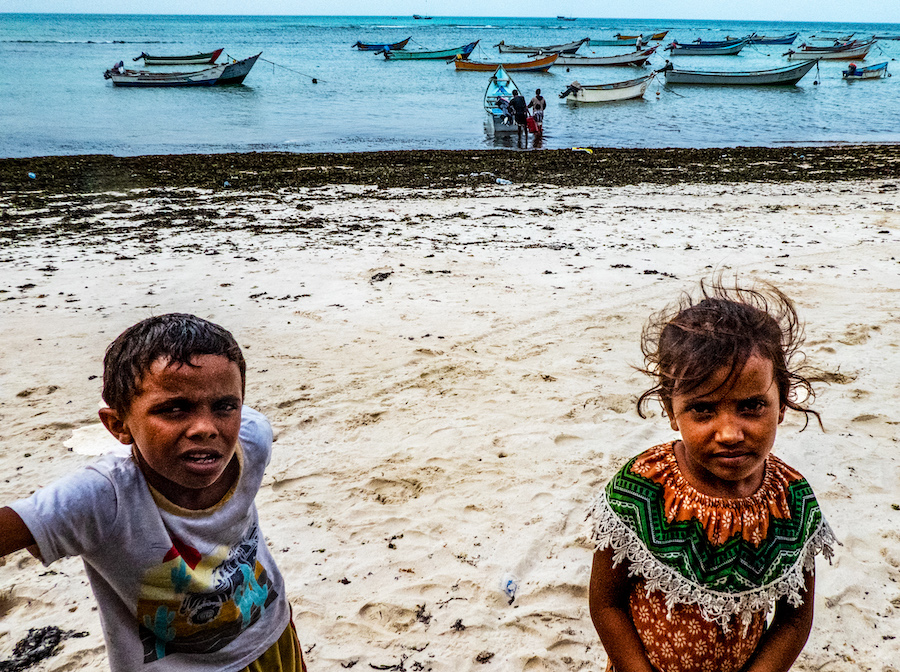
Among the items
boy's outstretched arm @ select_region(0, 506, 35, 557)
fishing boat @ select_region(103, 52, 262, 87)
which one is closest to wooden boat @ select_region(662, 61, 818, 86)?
fishing boat @ select_region(103, 52, 262, 87)

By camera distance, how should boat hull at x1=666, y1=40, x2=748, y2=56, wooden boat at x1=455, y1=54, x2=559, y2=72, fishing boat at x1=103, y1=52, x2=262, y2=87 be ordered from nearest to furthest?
fishing boat at x1=103, y1=52, x2=262, y2=87 → wooden boat at x1=455, y1=54, x2=559, y2=72 → boat hull at x1=666, y1=40, x2=748, y2=56

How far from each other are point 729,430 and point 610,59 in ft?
161

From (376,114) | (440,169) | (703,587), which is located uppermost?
(376,114)

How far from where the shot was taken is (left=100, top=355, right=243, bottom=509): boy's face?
1372 millimetres

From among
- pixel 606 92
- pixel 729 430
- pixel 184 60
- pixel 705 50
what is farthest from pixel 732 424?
pixel 705 50

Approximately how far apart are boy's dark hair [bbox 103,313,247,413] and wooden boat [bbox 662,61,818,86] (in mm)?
35644

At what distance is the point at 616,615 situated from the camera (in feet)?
5.00

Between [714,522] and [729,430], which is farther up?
[729,430]

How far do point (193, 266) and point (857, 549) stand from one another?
227 inches

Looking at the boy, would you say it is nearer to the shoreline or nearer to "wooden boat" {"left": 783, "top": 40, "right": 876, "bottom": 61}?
the shoreline

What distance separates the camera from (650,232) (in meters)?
7.54

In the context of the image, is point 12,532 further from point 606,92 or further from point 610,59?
point 610,59

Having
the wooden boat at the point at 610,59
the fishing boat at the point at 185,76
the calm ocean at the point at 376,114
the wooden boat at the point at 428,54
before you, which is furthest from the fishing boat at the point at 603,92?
the wooden boat at the point at 428,54

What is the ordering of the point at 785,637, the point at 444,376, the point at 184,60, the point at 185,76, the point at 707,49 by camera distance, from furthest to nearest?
the point at 707,49 → the point at 184,60 → the point at 185,76 → the point at 444,376 → the point at 785,637
